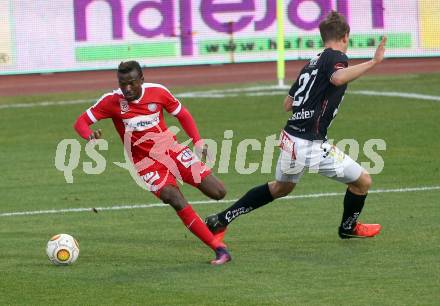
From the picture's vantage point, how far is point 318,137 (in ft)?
37.8

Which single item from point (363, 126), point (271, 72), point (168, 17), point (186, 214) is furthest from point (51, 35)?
point (186, 214)

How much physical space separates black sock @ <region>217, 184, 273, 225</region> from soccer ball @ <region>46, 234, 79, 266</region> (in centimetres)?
156

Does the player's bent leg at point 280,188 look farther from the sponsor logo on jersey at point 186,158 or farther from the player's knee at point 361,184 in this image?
the sponsor logo on jersey at point 186,158

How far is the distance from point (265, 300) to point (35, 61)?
23948 millimetres

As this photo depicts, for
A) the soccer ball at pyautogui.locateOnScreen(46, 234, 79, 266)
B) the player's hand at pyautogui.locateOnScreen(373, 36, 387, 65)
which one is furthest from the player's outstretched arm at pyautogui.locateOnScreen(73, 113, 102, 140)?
the player's hand at pyautogui.locateOnScreen(373, 36, 387, 65)

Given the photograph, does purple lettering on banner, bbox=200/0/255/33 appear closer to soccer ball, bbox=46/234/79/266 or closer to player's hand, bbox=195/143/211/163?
player's hand, bbox=195/143/211/163

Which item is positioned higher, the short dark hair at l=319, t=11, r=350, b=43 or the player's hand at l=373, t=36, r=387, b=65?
the short dark hair at l=319, t=11, r=350, b=43

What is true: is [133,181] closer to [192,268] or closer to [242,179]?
[242,179]

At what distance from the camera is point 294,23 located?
3266cm

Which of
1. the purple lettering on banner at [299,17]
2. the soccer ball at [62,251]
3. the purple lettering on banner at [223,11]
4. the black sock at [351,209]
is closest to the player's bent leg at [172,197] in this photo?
the soccer ball at [62,251]

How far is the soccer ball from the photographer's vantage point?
438 inches

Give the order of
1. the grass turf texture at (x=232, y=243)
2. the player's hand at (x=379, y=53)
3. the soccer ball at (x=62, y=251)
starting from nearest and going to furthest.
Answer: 1. the grass turf texture at (x=232, y=243)
2. the player's hand at (x=379, y=53)
3. the soccer ball at (x=62, y=251)

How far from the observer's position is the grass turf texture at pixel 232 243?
988 cm

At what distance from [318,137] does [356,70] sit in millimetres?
1020
